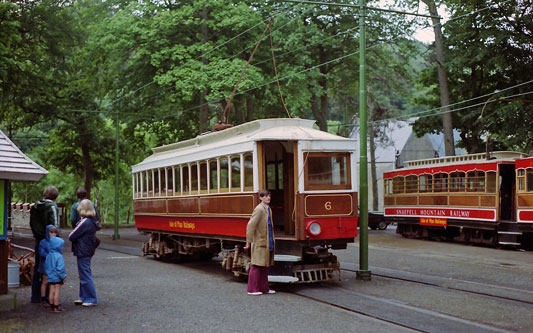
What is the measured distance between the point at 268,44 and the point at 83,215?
847 inches

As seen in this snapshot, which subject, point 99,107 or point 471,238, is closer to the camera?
point 471,238

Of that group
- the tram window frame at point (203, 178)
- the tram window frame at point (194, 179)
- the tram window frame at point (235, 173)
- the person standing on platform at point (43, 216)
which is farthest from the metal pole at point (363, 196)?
the person standing on platform at point (43, 216)

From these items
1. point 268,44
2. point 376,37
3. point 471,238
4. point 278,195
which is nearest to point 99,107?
point 268,44

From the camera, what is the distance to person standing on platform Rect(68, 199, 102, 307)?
36.4 feet

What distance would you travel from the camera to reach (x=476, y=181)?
26.0 meters

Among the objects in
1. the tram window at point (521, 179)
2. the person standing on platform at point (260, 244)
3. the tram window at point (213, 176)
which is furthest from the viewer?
the tram window at point (521, 179)

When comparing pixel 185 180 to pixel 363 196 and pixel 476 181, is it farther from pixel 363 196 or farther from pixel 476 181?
pixel 476 181

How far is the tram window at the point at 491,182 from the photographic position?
25.1 meters

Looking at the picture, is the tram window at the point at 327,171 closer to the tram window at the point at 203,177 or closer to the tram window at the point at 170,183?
the tram window at the point at 203,177

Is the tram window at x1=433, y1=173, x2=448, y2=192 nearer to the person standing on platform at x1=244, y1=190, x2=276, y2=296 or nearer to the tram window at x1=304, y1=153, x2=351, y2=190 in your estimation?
the tram window at x1=304, y1=153, x2=351, y2=190

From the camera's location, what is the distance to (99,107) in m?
36.2

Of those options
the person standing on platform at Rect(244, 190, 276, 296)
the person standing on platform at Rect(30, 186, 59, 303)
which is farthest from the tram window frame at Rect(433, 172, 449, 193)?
the person standing on platform at Rect(30, 186, 59, 303)

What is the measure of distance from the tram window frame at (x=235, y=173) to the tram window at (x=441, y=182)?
1496 centimetres

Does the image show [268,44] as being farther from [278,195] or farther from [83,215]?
[83,215]
